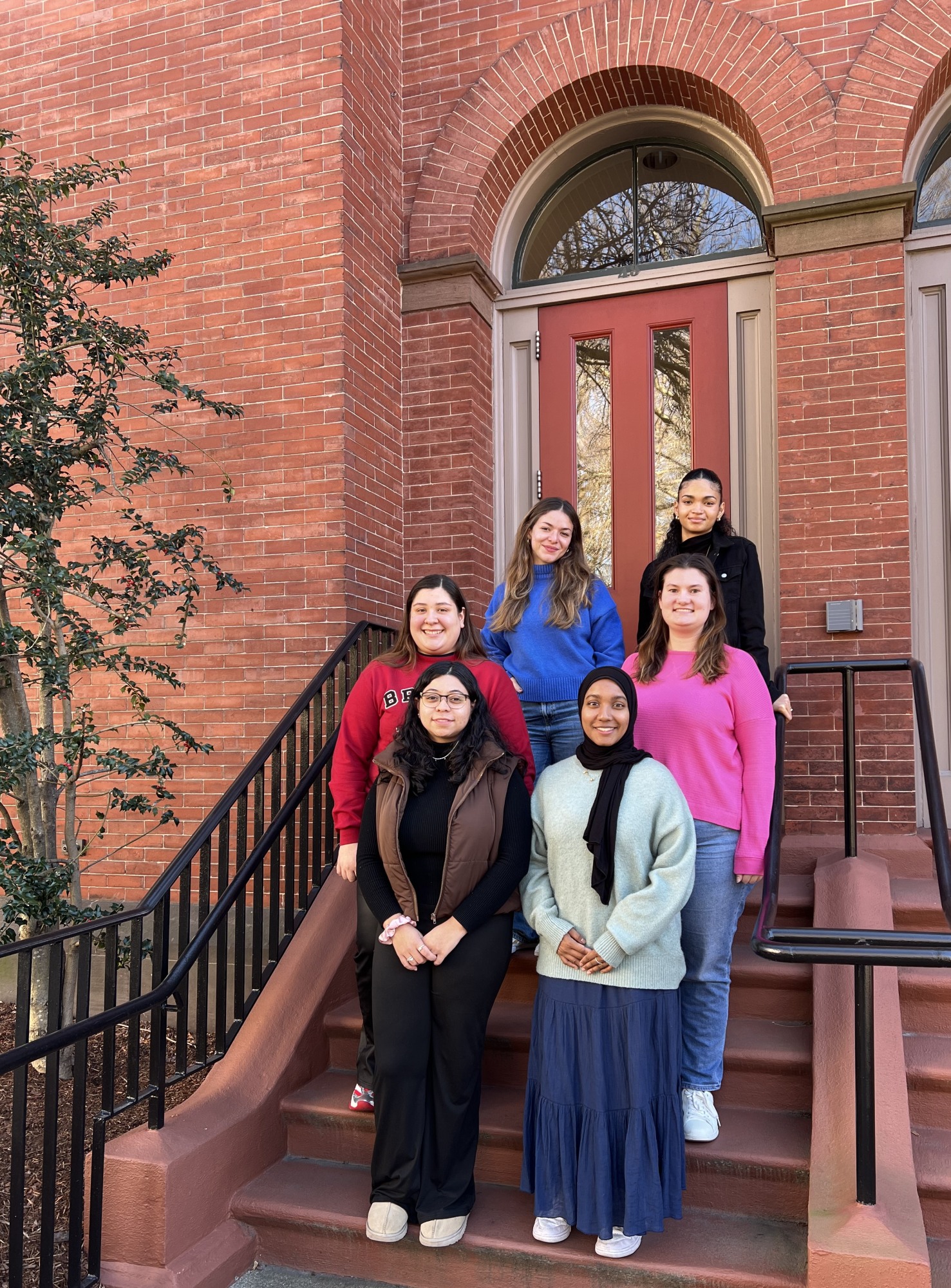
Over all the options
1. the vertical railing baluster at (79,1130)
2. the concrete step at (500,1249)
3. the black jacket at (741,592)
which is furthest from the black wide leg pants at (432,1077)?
the black jacket at (741,592)

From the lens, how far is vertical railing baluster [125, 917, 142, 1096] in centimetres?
331

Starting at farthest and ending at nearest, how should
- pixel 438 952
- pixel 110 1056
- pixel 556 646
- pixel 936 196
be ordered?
pixel 936 196, pixel 556 646, pixel 110 1056, pixel 438 952

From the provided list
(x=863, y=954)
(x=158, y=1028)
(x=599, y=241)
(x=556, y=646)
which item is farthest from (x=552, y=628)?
(x=599, y=241)

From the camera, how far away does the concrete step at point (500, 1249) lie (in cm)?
301

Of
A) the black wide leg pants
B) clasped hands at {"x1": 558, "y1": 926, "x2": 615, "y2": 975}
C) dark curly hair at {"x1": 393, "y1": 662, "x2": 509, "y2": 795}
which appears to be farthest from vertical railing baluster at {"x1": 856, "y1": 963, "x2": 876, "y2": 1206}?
dark curly hair at {"x1": 393, "y1": 662, "x2": 509, "y2": 795}

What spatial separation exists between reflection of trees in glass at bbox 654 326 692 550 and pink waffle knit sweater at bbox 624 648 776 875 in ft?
8.25

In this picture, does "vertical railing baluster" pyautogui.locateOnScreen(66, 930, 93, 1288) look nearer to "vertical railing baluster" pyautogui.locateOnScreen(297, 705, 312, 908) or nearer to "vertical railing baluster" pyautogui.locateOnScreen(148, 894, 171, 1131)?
"vertical railing baluster" pyautogui.locateOnScreen(148, 894, 171, 1131)

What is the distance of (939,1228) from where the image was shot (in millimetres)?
3148

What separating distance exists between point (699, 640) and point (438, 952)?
51.7 inches

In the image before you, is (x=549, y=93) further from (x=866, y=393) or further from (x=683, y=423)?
(x=866, y=393)

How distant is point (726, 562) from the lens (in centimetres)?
415

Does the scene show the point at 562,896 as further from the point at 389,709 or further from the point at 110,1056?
the point at 110,1056

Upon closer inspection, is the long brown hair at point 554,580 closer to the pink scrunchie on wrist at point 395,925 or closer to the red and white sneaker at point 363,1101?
the pink scrunchie on wrist at point 395,925

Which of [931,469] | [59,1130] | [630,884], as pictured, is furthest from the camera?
[931,469]
